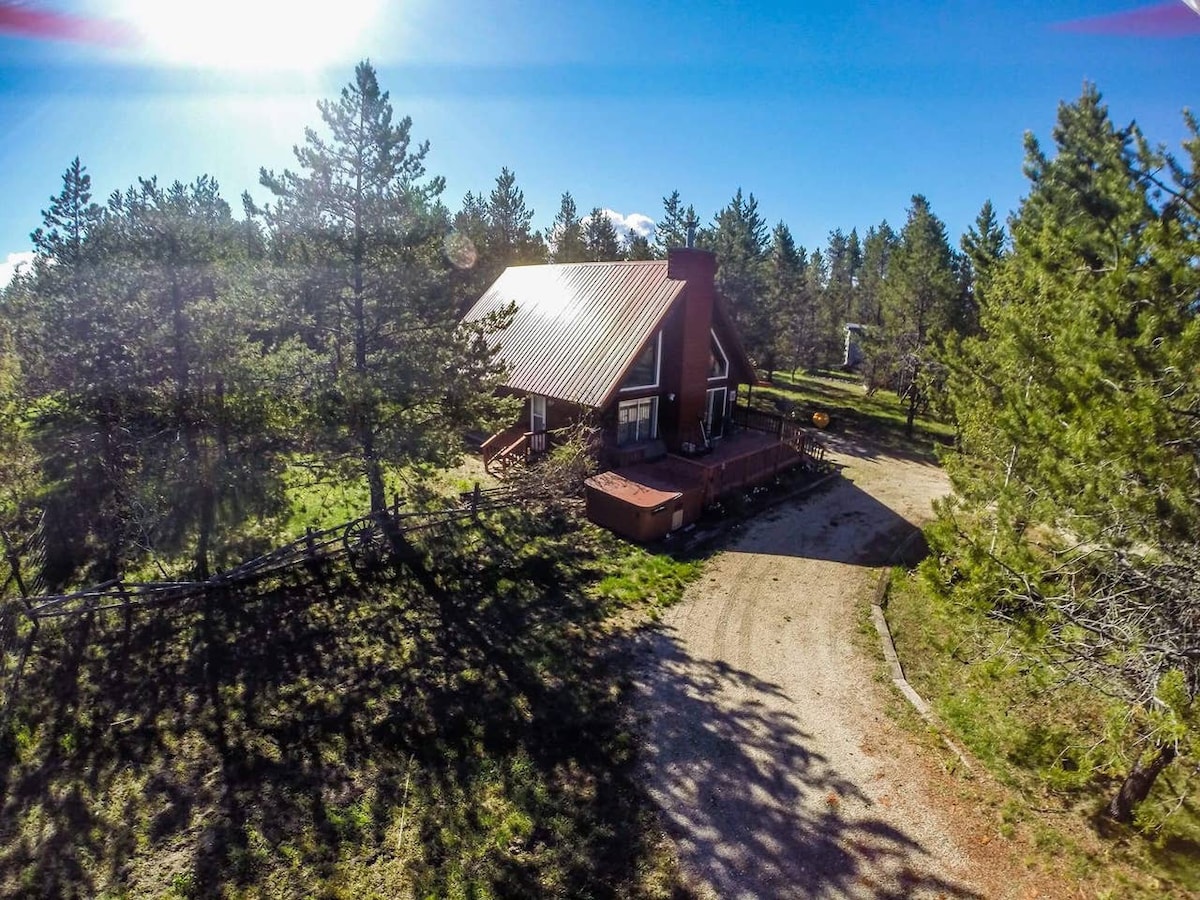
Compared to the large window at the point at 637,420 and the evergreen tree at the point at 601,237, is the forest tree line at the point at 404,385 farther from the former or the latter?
the evergreen tree at the point at 601,237

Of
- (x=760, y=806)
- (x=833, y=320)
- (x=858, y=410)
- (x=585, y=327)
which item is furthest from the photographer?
(x=833, y=320)

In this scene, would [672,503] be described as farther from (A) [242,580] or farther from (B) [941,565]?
(A) [242,580]

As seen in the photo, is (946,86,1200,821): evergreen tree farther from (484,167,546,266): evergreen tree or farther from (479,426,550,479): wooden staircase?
(484,167,546,266): evergreen tree

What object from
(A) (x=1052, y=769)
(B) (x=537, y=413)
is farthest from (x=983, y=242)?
(A) (x=1052, y=769)

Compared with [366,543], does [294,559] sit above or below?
below

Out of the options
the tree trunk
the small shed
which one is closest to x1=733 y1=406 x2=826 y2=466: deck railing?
the small shed

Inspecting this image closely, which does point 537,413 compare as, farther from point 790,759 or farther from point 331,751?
point 790,759
